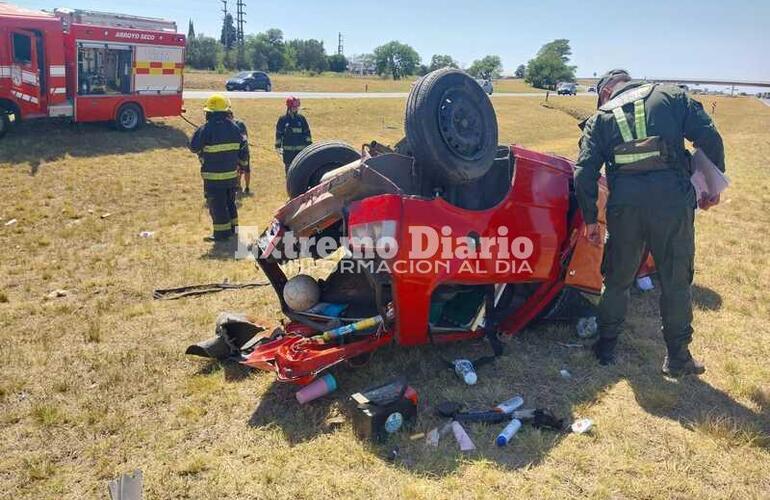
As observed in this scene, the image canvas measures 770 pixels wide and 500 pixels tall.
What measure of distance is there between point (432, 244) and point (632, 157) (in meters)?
1.24

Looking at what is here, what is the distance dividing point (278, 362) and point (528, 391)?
145 centimetres

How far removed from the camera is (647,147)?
10.6 feet

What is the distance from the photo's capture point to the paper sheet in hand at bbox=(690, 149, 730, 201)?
11.1ft

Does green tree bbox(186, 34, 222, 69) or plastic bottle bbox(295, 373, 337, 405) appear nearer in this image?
plastic bottle bbox(295, 373, 337, 405)

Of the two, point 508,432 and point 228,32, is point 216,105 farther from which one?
point 228,32

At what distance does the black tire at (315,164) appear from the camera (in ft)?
14.2

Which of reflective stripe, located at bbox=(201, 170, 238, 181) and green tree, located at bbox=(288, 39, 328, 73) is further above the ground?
green tree, located at bbox=(288, 39, 328, 73)

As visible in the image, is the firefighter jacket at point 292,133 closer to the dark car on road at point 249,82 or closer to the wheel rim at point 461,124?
the wheel rim at point 461,124

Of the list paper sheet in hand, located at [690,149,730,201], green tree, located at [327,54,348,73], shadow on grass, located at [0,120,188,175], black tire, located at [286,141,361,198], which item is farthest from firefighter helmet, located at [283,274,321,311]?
green tree, located at [327,54,348,73]

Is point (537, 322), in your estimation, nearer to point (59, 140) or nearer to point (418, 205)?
point (418, 205)

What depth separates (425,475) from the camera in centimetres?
268

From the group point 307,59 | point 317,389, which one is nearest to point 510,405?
point 317,389

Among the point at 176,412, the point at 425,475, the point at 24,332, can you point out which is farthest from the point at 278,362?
the point at 24,332

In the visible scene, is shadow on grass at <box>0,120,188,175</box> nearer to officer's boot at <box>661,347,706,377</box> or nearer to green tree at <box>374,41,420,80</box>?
officer's boot at <box>661,347,706,377</box>
